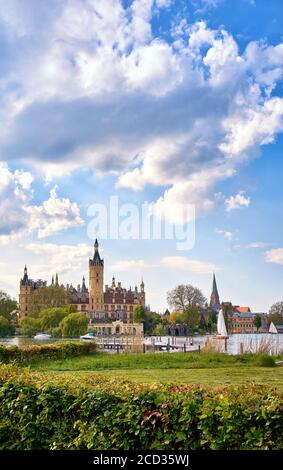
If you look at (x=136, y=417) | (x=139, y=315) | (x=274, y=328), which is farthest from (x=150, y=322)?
(x=136, y=417)

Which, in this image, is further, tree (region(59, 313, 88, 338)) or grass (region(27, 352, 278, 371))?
tree (region(59, 313, 88, 338))

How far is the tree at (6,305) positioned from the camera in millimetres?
79375

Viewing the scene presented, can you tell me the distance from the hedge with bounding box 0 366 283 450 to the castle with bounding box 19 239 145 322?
114256mm

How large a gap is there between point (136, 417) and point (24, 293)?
390 ft

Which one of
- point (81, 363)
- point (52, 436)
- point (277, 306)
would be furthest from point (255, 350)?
point (277, 306)

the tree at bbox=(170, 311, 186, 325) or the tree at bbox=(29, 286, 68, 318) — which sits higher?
the tree at bbox=(29, 286, 68, 318)

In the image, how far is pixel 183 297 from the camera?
3344 inches

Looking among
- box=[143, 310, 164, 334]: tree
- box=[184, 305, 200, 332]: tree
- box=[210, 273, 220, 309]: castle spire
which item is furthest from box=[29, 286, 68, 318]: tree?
box=[210, 273, 220, 309]: castle spire

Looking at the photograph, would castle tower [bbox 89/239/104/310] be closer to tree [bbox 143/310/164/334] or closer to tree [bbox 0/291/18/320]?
tree [bbox 143/310/164/334]

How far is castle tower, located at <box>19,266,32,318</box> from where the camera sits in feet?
388

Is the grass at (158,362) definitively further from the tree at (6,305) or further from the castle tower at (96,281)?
the castle tower at (96,281)

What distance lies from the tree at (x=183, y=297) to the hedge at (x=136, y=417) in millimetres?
78599

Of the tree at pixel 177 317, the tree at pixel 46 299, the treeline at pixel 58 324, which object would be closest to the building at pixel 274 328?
the tree at pixel 177 317

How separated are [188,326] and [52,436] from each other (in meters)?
78.5
